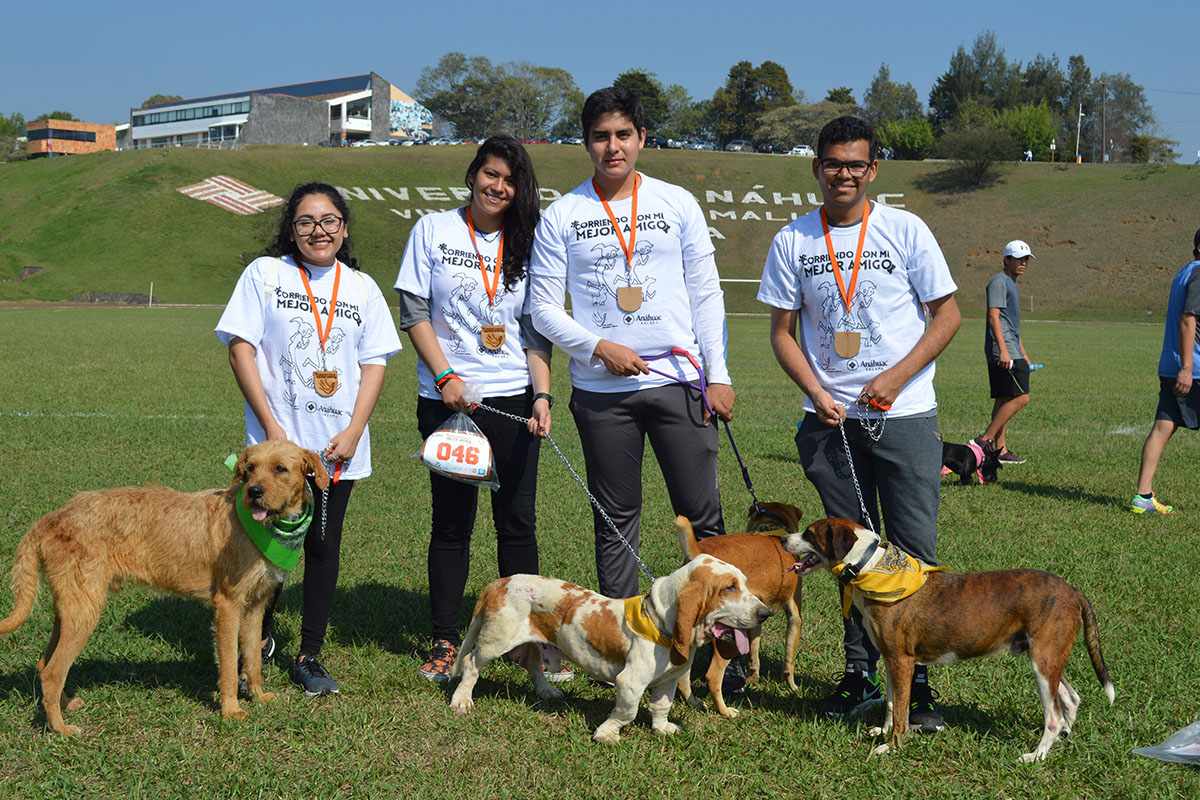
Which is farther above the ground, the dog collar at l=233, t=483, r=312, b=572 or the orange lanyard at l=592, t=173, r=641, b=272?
the orange lanyard at l=592, t=173, r=641, b=272

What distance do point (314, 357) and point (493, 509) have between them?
116cm

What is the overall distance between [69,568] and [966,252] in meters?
57.3

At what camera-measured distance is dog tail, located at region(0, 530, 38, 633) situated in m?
3.80

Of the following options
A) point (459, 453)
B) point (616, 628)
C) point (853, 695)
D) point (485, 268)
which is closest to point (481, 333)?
point (485, 268)

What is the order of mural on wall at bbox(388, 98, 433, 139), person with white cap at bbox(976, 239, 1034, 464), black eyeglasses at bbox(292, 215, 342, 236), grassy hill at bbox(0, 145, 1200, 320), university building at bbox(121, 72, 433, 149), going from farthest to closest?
1. mural on wall at bbox(388, 98, 433, 139)
2. university building at bbox(121, 72, 433, 149)
3. grassy hill at bbox(0, 145, 1200, 320)
4. person with white cap at bbox(976, 239, 1034, 464)
5. black eyeglasses at bbox(292, 215, 342, 236)

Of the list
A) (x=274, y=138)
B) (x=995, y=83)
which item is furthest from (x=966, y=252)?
(x=995, y=83)

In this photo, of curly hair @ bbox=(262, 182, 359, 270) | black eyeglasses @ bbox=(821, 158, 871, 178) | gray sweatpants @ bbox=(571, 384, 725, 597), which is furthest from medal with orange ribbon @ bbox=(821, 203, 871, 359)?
curly hair @ bbox=(262, 182, 359, 270)

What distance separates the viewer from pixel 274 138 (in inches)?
3374

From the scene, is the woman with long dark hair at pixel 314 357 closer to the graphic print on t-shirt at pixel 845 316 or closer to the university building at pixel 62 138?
the graphic print on t-shirt at pixel 845 316

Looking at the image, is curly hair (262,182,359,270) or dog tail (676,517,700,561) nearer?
dog tail (676,517,700,561)

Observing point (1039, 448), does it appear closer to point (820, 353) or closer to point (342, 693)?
point (820, 353)

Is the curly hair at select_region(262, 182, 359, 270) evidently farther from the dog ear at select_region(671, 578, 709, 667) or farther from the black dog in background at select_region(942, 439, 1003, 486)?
the black dog in background at select_region(942, 439, 1003, 486)

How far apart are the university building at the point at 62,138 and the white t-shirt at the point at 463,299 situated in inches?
4600

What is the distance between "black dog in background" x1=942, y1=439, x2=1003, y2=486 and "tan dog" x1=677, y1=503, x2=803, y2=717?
16.0 ft
